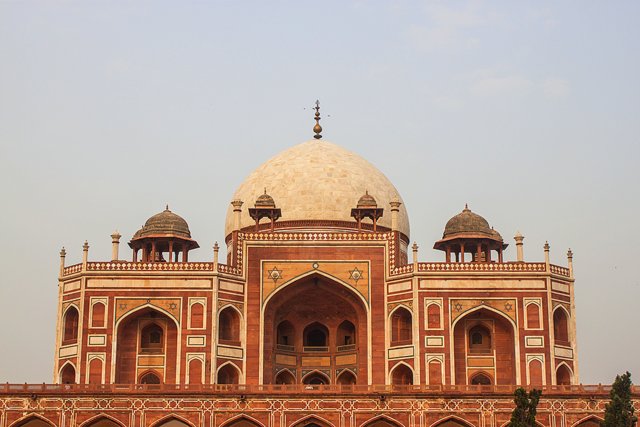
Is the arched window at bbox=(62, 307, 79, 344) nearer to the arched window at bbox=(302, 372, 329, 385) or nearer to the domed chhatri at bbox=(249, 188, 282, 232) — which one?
the domed chhatri at bbox=(249, 188, 282, 232)

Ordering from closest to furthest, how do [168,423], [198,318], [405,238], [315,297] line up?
[168,423] → [198,318] → [315,297] → [405,238]

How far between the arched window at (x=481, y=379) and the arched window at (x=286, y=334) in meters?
6.22

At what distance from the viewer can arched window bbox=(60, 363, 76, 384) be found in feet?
132

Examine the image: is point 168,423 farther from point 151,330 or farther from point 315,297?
point 315,297

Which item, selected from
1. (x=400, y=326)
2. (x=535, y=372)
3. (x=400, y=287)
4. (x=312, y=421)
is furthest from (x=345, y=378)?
(x=535, y=372)

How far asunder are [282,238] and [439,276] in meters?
5.25

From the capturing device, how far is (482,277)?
4078 cm

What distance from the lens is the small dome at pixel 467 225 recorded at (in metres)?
43.0

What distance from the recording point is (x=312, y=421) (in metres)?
36.5

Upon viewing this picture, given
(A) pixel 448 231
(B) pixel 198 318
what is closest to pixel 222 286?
(B) pixel 198 318

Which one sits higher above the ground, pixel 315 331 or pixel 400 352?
pixel 315 331

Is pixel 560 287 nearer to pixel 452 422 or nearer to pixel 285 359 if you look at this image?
pixel 452 422

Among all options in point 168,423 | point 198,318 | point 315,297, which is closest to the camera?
point 168,423

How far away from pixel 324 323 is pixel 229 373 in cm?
437
